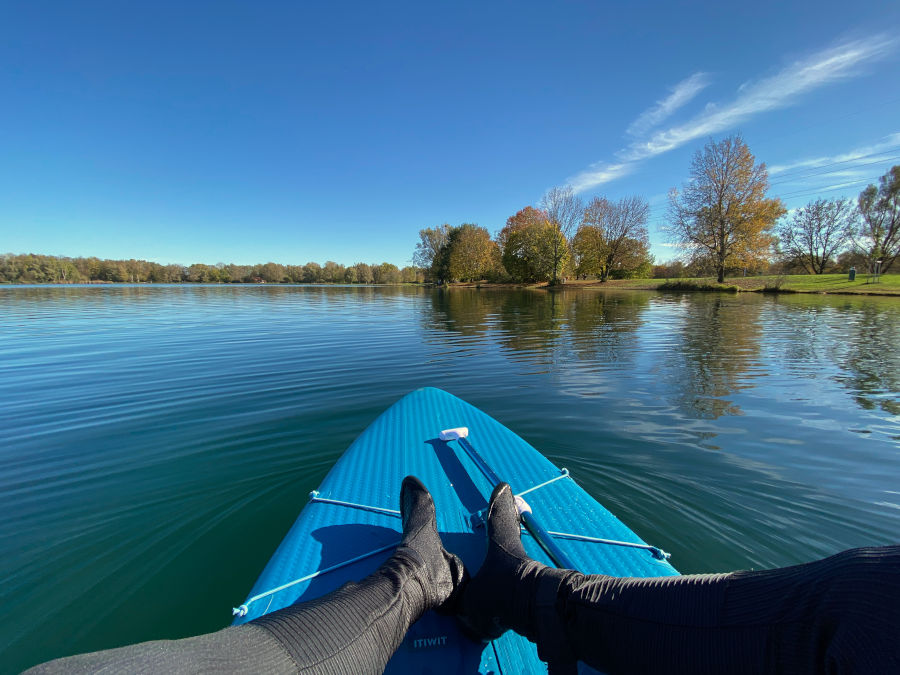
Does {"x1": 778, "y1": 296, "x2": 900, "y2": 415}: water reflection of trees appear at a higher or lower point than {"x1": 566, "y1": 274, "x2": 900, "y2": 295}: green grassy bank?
lower

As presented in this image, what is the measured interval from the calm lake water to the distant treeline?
2793 inches

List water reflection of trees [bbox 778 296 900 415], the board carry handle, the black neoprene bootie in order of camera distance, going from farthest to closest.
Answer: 1. water reflection of trees [bbox 778 296 900 415]
2. the board carry handle
3. the black neoprene bootie

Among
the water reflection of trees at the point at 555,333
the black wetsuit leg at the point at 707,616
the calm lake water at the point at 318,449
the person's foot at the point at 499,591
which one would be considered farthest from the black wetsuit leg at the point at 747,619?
the water reflection of trees at the point at 555,333

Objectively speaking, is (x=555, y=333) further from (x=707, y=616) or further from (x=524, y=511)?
(x=707, y=616)

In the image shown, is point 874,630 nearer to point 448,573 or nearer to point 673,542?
point 448,573

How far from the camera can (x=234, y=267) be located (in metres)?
92.4

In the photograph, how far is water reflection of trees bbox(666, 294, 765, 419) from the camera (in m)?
4.63

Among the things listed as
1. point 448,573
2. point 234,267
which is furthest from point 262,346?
point 234,267

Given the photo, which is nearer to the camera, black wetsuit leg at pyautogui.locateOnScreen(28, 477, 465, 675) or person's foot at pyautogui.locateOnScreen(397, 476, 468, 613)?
black wetsuit leg at pyautogui.locateOnScreen(28, 477, 465, 675)

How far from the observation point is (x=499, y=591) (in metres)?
1.41

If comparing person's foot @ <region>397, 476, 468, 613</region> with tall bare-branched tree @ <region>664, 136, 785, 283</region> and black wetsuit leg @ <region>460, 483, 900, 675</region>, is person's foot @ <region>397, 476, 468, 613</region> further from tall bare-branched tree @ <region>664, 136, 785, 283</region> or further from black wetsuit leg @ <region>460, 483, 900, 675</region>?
tall bare-branched tree @ <region>664, 136, 785, 283</region>

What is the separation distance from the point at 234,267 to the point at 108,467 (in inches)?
4182

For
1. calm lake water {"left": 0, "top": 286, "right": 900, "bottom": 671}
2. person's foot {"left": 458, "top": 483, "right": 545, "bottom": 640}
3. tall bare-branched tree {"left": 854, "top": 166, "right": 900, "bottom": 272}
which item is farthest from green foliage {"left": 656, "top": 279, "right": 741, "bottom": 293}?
person's foot {"left": 458, "top": 483, "right": 545, "bottom": 640}

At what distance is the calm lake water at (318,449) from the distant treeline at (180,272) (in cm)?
7094
